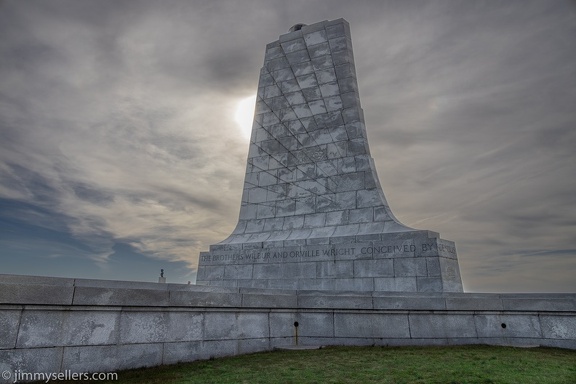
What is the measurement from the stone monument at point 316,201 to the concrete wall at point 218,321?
5.98ft

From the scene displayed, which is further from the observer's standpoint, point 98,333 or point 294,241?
point 294,241

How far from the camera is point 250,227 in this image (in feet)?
54.1

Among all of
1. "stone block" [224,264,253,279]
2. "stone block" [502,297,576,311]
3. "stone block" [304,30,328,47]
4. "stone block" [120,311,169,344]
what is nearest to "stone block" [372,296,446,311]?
"stone block" [502,297,576,311]

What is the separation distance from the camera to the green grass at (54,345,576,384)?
658 cm

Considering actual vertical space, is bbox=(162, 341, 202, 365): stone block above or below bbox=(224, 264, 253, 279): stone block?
below

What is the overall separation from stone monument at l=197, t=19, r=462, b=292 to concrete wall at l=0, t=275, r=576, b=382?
1823mm

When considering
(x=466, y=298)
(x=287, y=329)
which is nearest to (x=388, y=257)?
(x=466, y=298)

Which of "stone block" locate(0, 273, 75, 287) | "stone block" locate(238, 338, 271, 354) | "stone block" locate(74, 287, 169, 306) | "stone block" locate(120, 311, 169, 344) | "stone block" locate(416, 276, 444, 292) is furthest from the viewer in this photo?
"stone block" locate(416, 276, 444, 292)

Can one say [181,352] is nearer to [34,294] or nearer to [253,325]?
[253,325]

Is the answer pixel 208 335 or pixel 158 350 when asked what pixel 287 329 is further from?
pixel 158 350

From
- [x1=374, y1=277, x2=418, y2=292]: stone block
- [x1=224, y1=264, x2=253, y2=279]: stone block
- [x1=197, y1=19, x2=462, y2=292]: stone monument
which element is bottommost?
[x1=374, y1=277, x2=418, y2=292]: stone block

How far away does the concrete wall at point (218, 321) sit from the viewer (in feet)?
21.7

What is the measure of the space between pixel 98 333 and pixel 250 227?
9557 mm

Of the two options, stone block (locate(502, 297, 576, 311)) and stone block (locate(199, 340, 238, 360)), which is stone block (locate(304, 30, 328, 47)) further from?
stone block (locate(199, 340, 238, 360))
